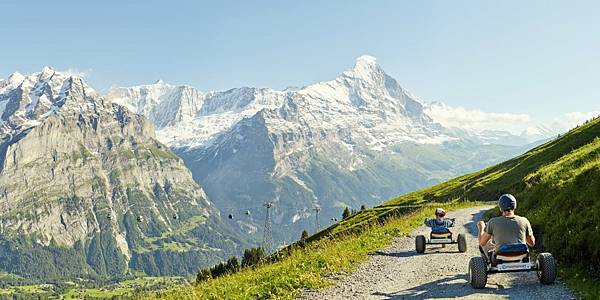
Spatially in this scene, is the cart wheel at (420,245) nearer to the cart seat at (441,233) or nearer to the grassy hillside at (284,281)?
the cart seat at (441,233)

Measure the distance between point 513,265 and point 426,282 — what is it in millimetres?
3890

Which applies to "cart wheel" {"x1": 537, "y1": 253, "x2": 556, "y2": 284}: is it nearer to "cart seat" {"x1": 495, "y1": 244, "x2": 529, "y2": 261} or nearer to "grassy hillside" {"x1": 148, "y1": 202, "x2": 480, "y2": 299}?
"cart seat" {"x1": 495, "y1": 244, "x2": 529, "y2": 261}

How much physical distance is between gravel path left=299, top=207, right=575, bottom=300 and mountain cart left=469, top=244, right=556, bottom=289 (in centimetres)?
37

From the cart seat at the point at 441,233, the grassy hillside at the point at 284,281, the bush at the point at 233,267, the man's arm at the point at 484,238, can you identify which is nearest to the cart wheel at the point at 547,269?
the man's arm at the point at 484,238

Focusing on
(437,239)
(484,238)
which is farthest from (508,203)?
(437,239)

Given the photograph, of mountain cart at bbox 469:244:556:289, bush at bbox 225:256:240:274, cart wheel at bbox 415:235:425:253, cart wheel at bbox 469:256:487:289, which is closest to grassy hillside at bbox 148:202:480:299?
cart wheel at bbox 415:235:425:253

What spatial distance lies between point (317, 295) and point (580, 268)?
32.1 ft

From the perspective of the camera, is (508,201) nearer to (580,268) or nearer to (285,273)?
(580,268)

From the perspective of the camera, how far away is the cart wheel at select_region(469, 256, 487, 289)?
645 inches

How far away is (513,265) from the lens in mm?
16281

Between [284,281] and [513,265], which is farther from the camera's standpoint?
[284,281]

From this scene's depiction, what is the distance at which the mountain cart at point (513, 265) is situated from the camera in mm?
16219

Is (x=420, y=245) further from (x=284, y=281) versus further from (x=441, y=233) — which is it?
(x=284, y=281)

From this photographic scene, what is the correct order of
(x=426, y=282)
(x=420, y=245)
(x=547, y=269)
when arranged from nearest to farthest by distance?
(x=547, y=269), (x=426, y=282), (x=420, y=245)
